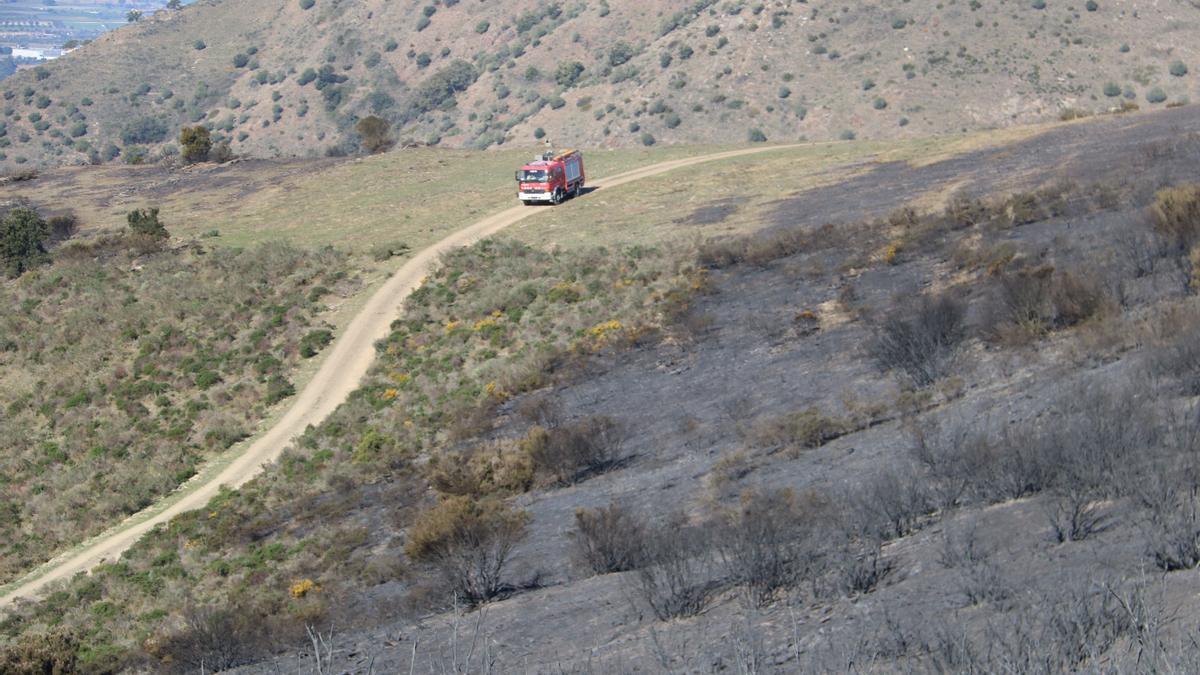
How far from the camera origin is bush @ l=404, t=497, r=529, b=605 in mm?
17078

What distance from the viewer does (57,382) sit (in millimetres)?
37031

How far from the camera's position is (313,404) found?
33312 mm

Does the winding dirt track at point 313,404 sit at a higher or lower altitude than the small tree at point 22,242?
lower

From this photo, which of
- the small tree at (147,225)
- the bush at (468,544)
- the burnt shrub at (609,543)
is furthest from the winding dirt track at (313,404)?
the burnt shrub at (609,543)

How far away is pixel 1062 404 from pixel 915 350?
578 centimetres

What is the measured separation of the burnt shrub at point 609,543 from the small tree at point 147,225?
35.8 meters

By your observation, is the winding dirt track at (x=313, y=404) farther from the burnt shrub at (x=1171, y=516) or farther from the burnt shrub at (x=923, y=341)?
the burnt shrub at (x=1171, y=516)

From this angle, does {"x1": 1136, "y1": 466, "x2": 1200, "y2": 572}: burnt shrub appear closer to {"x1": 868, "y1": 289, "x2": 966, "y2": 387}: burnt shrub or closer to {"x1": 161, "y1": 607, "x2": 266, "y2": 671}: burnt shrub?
{"x1": 868, "y1": 289, "x2": 966, "y2": 387}: burnt shrub

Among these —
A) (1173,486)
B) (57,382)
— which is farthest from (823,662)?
(57,382)

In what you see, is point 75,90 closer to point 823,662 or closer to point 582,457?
point 582,457

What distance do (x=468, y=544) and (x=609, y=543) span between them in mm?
2568

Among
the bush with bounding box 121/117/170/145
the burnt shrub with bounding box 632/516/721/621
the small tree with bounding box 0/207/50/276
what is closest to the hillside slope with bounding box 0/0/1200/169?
the bush with bounding box 121/117/170/145

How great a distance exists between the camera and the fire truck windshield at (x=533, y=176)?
1919 inches

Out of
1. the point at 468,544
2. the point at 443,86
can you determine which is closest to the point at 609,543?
the point at 468,544
